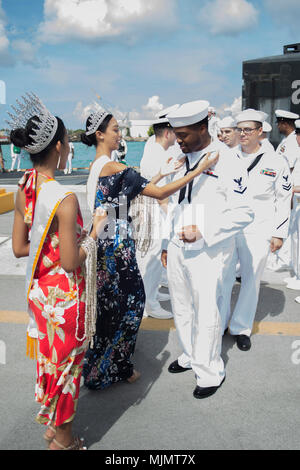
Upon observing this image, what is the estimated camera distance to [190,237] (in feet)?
8.47

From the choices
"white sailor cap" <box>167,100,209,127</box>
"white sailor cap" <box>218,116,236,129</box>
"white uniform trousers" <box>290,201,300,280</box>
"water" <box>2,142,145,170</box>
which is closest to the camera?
"water" <box>2,142,145,170</box>

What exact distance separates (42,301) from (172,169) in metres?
1.28

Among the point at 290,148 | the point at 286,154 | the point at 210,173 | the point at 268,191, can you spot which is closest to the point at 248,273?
the point at 268,191

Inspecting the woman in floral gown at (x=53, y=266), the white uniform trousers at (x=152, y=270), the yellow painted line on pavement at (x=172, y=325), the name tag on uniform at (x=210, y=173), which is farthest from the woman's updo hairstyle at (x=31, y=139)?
the yellow painted line on pavement at (x=172, y=325)

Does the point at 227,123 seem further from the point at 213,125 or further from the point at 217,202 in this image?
the point at 217,202

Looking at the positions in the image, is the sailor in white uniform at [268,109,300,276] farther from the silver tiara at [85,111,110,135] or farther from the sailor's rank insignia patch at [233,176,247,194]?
the silver tiara at [85,111,110,135]

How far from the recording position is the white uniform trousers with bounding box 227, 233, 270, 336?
3.54 meters

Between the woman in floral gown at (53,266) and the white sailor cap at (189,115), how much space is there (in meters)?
0.78

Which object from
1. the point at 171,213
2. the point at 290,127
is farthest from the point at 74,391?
the point at 290,127

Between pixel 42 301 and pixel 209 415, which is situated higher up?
pixel 42 301

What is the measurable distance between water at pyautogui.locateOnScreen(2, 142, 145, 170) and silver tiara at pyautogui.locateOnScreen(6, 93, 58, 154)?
131 mm

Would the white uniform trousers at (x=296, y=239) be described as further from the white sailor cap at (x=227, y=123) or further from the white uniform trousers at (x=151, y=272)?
the white uniform trousers at (x=151, y=272)

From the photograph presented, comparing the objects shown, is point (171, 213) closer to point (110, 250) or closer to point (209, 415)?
point (110, 250)

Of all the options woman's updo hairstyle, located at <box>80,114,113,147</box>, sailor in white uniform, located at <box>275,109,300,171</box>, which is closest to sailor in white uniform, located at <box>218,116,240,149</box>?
sailor in white uniform, located at <box>275,109,300,171</box>
